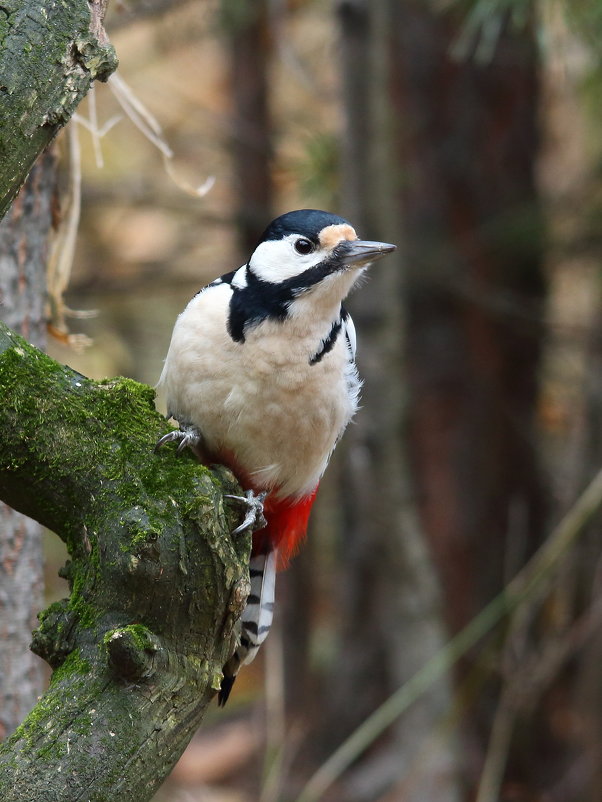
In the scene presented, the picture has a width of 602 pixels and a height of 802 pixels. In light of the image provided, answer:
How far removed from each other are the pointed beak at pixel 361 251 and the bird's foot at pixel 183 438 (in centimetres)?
61

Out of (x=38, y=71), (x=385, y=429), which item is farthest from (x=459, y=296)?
(x=38, y=71)

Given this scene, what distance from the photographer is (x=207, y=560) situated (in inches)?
71.1

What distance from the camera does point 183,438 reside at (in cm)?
230

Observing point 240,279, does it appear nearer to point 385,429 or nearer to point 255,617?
point 255,617

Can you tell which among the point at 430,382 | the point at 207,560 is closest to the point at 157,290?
the point at 430,382

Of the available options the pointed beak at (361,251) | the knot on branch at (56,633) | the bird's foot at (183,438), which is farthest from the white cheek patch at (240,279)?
the knot on branch at (56,633)

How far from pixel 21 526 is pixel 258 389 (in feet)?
2.67

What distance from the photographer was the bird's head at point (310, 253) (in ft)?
9.04

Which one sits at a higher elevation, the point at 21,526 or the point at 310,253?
the point at 310,253

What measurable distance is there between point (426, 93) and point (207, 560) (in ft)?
14.0

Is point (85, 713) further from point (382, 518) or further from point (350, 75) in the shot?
point (350, 75)

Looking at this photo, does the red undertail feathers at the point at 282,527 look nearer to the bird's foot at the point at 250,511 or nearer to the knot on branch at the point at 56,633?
the bird's foot at the point at 250,511

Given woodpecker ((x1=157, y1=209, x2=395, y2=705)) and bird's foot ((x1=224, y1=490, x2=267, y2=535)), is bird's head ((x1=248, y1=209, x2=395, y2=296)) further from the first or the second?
bird's foot ((x1=224, y1=490, x2=267, y2=535))

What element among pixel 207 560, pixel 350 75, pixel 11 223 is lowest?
pixel 207 560
